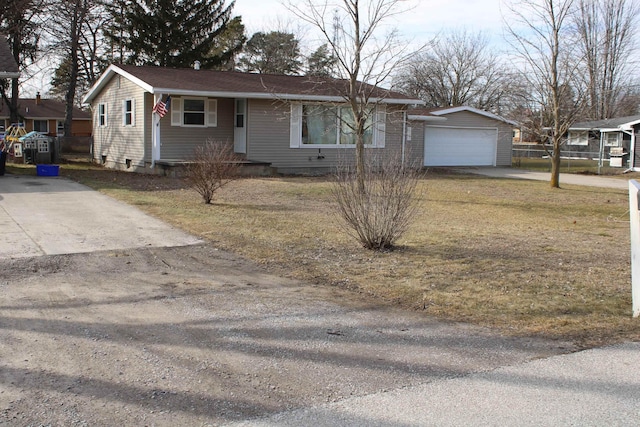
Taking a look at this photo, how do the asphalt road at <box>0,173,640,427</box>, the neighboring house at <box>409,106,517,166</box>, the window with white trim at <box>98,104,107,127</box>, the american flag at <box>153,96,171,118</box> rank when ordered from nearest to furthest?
1. the asphalt road at <box>0,173,640,427</box>
2. the american flag at <box>153,96,171,118</box>
3. the window with white trim at <box>98,104,107,127</box>
4. the neighboring house at <box>409,106,517,166</box>

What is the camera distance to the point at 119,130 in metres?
22.6

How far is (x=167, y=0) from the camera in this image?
35594 millimetres

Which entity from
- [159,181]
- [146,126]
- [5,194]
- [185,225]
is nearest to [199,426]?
[185,225]

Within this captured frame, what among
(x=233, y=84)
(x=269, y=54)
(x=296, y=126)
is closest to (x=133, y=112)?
(x=233, y=84)

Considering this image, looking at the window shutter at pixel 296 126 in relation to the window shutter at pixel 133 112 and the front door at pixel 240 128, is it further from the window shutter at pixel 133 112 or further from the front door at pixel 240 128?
the window shutter at pixel 133 112

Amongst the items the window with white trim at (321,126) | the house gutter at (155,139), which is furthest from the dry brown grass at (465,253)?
the window with white trim at (321,126)

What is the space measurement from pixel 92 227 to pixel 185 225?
1.43m

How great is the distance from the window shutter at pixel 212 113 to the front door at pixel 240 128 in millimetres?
788

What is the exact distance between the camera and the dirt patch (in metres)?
3.54

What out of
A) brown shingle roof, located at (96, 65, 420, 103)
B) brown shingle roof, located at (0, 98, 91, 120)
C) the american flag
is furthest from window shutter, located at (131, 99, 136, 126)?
brown shingle roof, located at (0, 98, 91, 120)

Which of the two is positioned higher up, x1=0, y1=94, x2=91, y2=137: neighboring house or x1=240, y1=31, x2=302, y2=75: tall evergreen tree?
x1=240, y1=31, x2=302, y2=75: tall evergreen tree

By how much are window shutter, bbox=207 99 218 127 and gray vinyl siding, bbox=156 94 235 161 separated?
5.5 inches

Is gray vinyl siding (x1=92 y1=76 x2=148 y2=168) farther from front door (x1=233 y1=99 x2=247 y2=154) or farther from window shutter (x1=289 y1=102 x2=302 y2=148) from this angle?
window shutter (x1=289 y1=102 x2=302 y2=148)

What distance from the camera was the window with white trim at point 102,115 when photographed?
80.9ft
